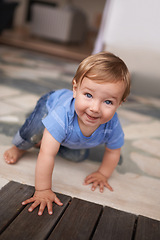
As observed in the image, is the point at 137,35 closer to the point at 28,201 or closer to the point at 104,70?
the point at 104,70

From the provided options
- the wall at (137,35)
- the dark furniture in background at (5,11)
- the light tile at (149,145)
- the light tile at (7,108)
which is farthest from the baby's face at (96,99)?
the dark furniture in background at (5,11)

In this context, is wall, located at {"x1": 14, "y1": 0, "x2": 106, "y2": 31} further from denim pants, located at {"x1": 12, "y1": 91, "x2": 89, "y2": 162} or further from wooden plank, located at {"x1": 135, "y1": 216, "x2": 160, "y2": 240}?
wooden plank, located at {"x1": 135, "y1": 216, "x2": 160, "y2": 240}

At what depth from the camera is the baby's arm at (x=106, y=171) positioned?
114cm

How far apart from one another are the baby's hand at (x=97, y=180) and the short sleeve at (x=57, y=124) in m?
0.25

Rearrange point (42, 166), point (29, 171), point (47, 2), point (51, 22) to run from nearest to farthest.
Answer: point (42, 166) < point (29, 171) < point (51, 22) < point (47, 2)

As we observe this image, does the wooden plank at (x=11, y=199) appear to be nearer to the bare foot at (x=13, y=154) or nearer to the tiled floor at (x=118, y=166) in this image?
the tiled floor at (x=118, y=166)

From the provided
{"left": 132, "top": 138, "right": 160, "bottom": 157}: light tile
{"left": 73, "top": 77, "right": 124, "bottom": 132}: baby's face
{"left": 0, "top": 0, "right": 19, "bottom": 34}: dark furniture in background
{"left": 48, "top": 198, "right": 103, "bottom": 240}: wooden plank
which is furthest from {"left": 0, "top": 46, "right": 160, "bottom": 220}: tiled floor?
{"left": 0, "top": 0, "right": 19, "bottom": 34}: dark furniture in background

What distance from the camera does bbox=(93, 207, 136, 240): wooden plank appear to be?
32.7 inches

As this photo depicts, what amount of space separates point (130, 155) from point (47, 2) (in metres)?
8.28

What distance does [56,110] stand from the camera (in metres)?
1.01

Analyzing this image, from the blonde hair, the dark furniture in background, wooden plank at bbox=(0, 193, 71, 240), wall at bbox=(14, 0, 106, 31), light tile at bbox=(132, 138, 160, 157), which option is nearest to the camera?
wooden plank at bbox=(0, 193, 71, 240)

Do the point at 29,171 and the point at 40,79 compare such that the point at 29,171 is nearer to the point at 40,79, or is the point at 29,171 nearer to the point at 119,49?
the point at 40,79

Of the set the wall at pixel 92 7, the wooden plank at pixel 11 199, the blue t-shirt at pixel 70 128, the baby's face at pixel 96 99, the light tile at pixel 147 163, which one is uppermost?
the baby's face at pixel 96 99

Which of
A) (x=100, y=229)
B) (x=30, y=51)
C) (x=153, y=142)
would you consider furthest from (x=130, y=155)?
(x=30, y=51)
